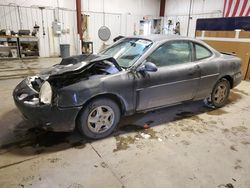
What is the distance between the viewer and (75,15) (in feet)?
33.1

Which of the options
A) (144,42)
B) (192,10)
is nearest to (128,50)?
(144,42)

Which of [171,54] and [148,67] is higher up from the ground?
[171,54]

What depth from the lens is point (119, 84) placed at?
2.56 metres

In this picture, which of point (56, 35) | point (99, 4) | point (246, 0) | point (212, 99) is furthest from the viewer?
point (99, 4)

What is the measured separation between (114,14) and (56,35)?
338 cm

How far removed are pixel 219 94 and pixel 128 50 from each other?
1.92m

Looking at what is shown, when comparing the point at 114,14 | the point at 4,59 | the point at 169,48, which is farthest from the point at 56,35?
the point at 169,48

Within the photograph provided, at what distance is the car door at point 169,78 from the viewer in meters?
2.79

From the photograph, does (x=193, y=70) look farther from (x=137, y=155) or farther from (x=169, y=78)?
(x=137, y=155)

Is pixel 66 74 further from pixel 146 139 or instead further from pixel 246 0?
pixel 246 0

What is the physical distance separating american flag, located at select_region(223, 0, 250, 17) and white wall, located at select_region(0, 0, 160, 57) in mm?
4538

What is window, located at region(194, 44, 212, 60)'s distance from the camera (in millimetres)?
3299

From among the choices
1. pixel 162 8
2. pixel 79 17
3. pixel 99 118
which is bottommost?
pixel 99 118

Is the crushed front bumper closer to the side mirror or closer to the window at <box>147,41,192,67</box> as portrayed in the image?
the side mirror
